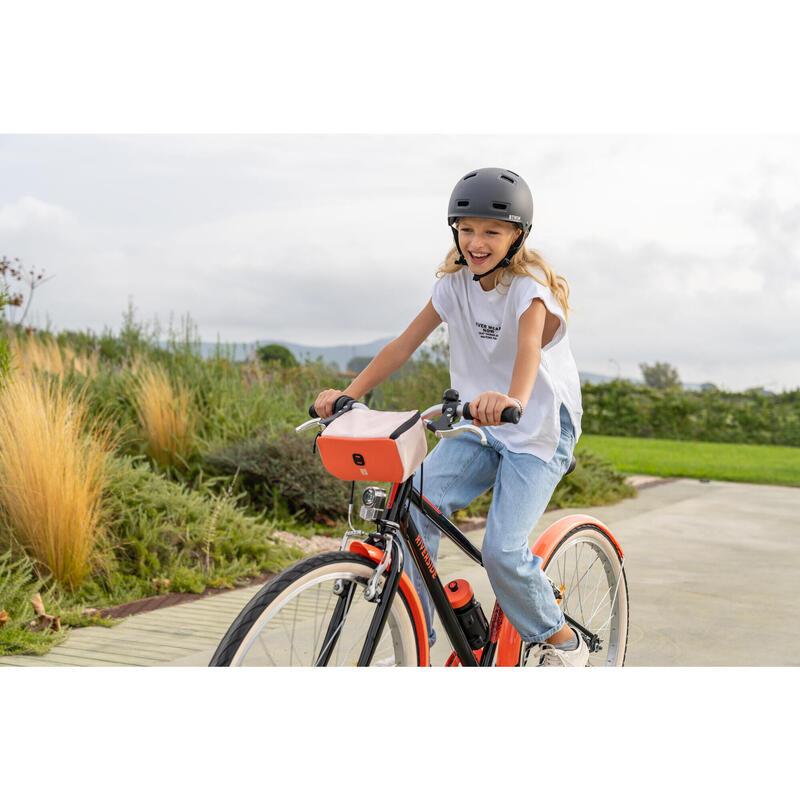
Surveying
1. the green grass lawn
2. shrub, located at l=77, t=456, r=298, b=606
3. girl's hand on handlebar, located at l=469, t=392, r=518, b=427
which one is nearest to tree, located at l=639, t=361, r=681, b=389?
the green grass lawn

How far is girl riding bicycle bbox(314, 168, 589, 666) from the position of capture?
2812mm

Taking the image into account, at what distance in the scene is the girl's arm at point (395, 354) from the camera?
2.94m

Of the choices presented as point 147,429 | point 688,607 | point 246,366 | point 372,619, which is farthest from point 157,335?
point 372,619

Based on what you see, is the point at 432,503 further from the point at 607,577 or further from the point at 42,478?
the point at 42,478

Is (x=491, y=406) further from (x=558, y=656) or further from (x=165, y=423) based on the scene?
(x=165, y=423)

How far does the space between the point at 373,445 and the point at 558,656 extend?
1235 mm

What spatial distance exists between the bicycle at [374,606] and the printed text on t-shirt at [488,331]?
0.38m

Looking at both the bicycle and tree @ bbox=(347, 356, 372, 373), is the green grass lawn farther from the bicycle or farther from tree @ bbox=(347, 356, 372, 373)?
the bicycle

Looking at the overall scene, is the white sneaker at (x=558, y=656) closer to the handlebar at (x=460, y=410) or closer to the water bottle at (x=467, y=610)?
the water bottle at (x=467, y=610)

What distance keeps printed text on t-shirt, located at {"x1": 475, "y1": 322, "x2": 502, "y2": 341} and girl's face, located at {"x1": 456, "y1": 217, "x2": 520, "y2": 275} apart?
0.17 meters

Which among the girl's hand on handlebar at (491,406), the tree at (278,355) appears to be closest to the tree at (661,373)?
the tree at (278,355)

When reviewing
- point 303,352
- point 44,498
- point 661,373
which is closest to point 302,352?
point 303,352

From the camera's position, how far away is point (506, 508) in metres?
2.87

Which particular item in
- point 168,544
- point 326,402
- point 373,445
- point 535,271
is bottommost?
point 168,544
